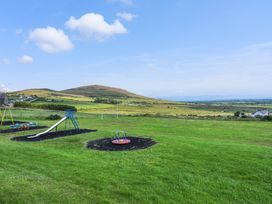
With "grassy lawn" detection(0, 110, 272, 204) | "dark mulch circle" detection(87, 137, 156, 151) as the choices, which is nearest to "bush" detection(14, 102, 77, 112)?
"dark mulch circle" detection(87, 137, 156, 151)

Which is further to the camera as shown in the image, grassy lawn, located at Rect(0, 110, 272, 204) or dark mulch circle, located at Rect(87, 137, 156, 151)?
dark mulch circle, located at Rect(87, 137, 156, 151)

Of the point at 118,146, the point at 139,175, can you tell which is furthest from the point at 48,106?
the point at 139,175

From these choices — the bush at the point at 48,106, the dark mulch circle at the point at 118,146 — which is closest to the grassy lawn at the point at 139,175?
the dark mulch circle at the point at 118,146

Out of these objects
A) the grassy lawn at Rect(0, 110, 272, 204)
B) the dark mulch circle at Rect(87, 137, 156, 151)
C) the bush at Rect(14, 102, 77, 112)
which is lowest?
the grassy lawn at Rect(0, 110, 272, 204)

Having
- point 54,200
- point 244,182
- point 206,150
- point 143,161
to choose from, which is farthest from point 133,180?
point 206,150

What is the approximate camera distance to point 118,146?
11266 millimetres

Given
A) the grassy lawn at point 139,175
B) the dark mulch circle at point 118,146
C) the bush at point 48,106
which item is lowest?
the grassy lawn at point 139,175

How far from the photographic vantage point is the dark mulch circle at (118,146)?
10808 millimetres

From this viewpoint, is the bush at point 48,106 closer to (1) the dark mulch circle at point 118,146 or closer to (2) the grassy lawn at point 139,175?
(1) the dark mulch circle at point 118,146

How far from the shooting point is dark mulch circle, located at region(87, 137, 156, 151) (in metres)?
10.8

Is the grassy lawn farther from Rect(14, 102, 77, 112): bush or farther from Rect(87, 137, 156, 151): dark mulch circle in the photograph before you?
Rect(14, 102, 77, 112): bush

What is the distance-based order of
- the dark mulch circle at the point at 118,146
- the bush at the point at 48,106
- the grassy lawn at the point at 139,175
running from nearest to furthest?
the grassy lawn at the point at 139,175, the dark mulch circle at the point at 118,146, the bush at the point at 48,106

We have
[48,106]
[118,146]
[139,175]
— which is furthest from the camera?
[48,106]

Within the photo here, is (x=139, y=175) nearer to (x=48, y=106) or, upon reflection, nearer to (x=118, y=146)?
(x=118, y=146)
